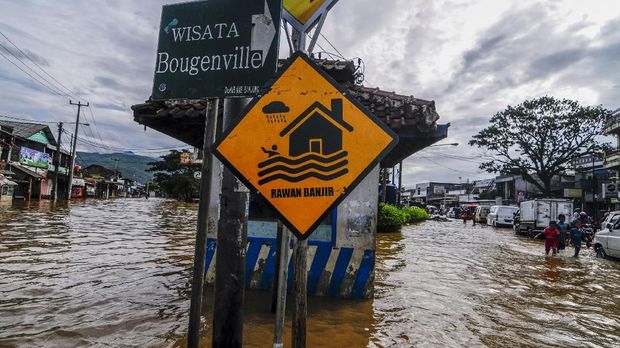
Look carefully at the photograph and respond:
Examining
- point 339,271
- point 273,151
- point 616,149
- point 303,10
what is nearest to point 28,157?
point 339,271

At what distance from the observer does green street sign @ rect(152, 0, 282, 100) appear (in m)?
2.48

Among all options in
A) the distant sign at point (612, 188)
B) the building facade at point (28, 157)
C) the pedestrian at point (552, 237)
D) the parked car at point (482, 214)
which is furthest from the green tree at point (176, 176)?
the pedestrian at point (552, 237)

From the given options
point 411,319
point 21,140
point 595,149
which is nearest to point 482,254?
point 411,319

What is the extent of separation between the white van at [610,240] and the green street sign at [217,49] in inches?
543

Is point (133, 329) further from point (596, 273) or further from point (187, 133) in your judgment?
point (596, 273)

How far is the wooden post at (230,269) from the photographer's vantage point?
2664 mm

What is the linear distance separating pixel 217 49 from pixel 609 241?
14.5 m

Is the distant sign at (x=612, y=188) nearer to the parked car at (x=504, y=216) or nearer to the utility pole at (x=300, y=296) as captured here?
the parked car at (x=504, y=216)

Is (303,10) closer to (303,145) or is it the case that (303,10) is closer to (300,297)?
(303,145)

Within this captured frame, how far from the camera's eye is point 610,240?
12.3 metres

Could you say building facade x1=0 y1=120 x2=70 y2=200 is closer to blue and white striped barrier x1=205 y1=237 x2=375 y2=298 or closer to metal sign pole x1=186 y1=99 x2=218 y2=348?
blue and white striped barrier x1=205 y1=237 x2=375 y2=298

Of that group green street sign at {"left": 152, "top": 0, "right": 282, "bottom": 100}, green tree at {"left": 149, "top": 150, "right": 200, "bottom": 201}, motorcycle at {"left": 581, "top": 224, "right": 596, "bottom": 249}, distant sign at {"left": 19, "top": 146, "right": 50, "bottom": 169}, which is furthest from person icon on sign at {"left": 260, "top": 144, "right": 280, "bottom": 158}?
green tree at {"left": 149, "top": 150, "right": 200, "bottom": 201}

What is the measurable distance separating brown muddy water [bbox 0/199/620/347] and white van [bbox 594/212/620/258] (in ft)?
7.18

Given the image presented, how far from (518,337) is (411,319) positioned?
1.29m
